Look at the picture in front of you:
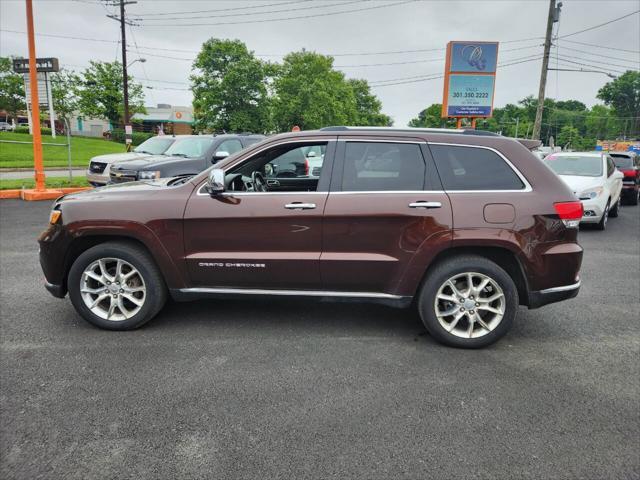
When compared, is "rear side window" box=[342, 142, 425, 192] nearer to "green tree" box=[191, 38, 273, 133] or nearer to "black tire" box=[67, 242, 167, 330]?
"black tire" box=[67, 242, 167, 330]

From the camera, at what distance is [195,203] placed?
13.3 feet

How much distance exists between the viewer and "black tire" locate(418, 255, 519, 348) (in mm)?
3840

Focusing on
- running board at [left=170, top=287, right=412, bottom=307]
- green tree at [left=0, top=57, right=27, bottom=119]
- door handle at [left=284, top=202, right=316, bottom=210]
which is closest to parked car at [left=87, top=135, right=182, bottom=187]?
running board at [left=170, top=287, right=412, bottom=307]

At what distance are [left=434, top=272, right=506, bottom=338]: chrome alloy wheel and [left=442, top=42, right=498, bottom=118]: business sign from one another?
52.5 ft

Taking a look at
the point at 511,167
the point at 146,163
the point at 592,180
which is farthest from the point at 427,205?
the point at 146,163

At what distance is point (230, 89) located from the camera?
43.6 meters

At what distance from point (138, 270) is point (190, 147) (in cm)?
817

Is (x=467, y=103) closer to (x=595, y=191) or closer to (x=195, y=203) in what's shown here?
(x=595, y=191)

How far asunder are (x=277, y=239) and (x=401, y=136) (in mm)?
1371

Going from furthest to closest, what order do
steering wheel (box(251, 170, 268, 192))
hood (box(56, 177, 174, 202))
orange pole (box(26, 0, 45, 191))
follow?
orange pole (box(26, 0, 45, 191))
steering wheel (box(251, 170, 268, 192))
hood (box(56, 177, 174, 202))

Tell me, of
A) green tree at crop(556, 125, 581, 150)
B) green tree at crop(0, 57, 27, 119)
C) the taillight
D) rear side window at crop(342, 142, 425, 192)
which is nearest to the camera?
the taillight

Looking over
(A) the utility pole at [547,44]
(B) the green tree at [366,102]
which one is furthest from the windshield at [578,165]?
(B) the green tree at [366,102]

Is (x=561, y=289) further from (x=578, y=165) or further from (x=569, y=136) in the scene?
(x=569, y=136)

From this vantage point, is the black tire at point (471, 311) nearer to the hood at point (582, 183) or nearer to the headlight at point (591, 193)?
the hood at point (582, 183)
